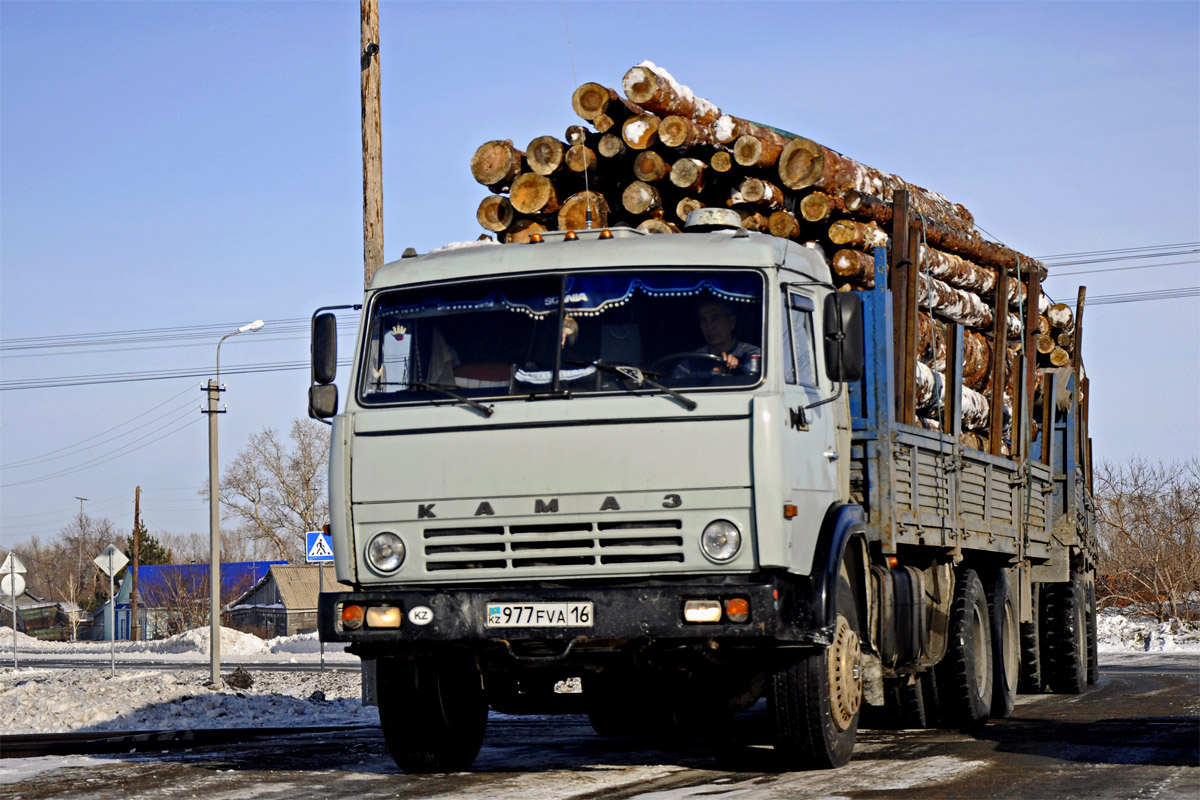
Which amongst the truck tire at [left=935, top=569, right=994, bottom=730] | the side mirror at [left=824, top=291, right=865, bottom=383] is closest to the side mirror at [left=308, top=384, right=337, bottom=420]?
the side mirror at [left=824, top=291, right=865, bottom=383]

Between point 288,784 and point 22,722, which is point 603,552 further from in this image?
point 22,722

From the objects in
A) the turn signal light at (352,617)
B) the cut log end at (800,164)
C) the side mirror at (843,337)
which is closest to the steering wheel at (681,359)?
the side mirror at (843,337)

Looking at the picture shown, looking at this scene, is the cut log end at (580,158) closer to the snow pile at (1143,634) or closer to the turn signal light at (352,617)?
the turn signal light at (352,617)

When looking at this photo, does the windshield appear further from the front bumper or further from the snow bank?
the snow bank

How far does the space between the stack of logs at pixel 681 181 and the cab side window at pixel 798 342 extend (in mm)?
2157

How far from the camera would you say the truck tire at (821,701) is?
8180 mm

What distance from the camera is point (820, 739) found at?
826 centimetres

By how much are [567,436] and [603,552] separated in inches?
24.0

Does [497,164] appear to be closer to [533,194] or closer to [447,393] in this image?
[533,194]

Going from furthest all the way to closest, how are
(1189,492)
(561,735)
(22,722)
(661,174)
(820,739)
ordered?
(1189,492), (22,722), (561,735), (661,174), (820,739)

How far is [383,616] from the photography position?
789 cm

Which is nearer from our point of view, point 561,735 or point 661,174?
point 661,174

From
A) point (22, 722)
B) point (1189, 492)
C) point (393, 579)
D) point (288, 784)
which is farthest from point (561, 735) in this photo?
point (1189, 492)

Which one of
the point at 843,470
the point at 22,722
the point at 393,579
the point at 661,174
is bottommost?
the point at 22,722
